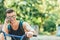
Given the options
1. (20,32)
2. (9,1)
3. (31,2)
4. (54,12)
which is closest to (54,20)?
(54,12)

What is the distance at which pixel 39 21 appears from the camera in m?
6.70

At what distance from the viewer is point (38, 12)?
21.6 feet

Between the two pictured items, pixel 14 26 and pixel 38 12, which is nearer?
pixel 14 26

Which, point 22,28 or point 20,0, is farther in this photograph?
point 20,0

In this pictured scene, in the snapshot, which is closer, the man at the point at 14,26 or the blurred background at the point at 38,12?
the man at the point at 14,26

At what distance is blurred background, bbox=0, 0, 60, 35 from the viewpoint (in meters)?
6.30

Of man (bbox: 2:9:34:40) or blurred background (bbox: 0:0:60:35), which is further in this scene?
blurred background (bbox: 0:0:60:35)

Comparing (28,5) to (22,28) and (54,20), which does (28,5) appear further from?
(22,28)

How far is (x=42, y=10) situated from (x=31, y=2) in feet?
1.44

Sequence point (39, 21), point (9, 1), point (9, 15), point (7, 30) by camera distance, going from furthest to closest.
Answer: point (39, 21)
point (9, 1)
point (7, 30)
point (9, 15)

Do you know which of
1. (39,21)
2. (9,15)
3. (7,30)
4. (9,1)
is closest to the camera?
(9,15)

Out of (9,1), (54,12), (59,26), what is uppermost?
(9,1)

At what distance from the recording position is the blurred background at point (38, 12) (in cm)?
630

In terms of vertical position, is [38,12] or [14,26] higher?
[14,26]
